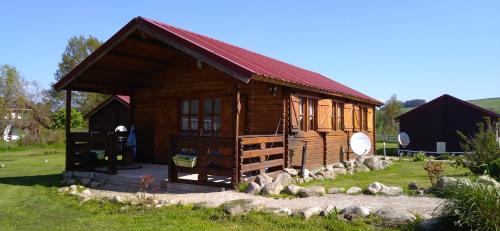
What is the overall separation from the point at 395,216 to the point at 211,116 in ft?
23.3

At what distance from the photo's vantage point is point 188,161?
9711mm

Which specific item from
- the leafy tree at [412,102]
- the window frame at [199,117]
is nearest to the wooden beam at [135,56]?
the window frame at [199,117]

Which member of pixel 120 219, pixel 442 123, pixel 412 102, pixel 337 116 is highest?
pixel 412 102

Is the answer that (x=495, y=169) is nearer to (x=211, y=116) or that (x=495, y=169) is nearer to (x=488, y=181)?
(x=488, y=181)

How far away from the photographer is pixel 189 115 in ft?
42.5

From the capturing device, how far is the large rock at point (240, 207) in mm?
7215

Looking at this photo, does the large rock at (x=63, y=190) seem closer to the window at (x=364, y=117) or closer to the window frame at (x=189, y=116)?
the window frame at (x=189, y=116)

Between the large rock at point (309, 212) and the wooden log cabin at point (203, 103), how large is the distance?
268cm

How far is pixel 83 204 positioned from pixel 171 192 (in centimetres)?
186

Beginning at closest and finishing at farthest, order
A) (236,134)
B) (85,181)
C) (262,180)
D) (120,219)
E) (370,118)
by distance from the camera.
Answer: (120,219), (236,134), (262,180), (85,181), (370,118)

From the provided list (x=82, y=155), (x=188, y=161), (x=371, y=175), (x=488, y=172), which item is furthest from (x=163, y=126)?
(x=488, y=172)

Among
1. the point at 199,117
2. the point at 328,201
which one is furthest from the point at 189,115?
the point at 328,201

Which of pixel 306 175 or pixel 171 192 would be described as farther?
pixel 306 175

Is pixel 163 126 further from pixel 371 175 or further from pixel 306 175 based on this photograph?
pixel 371 175
